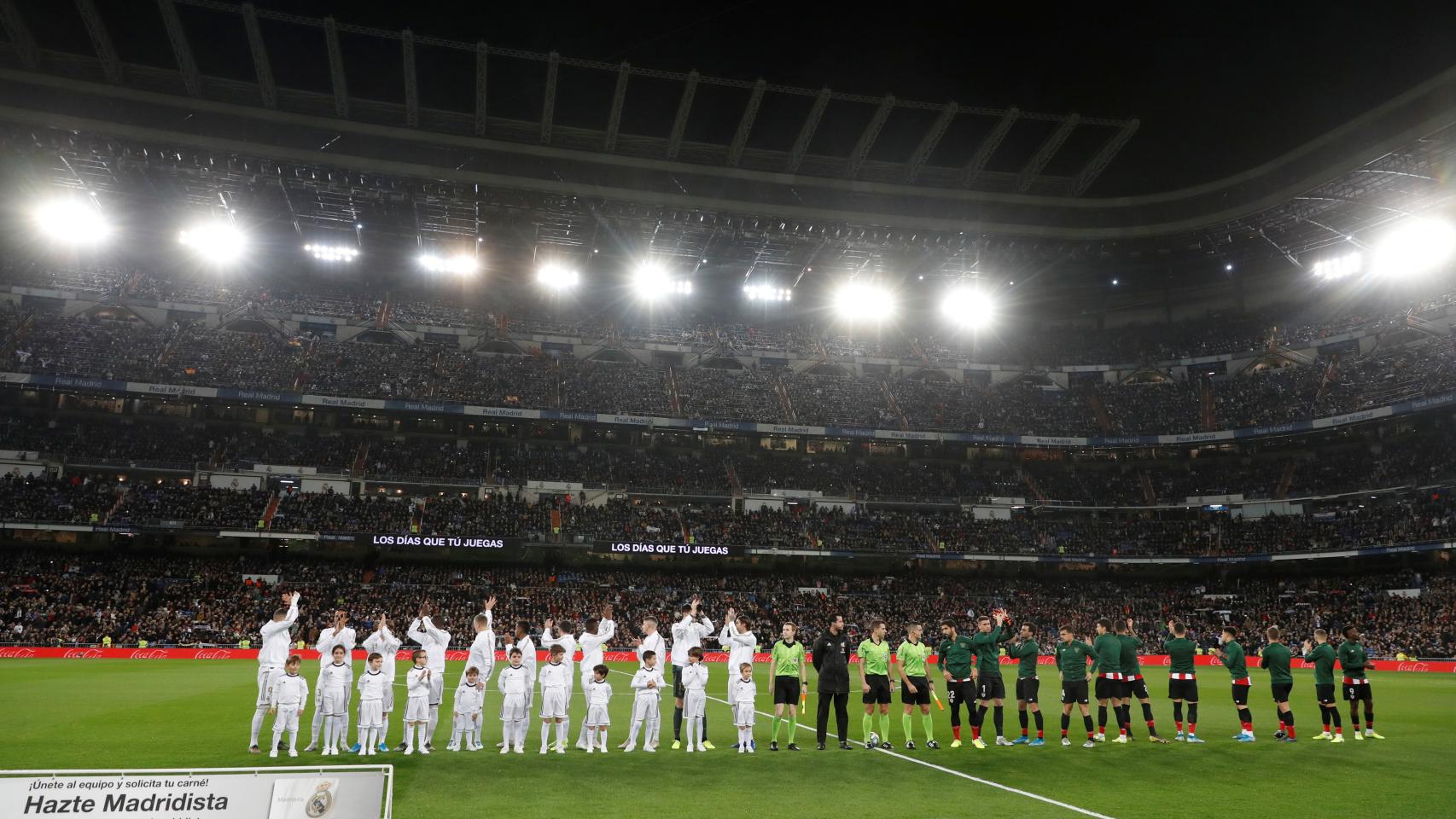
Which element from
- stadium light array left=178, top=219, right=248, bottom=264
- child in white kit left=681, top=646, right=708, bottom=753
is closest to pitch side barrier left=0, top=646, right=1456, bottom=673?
child in white kit left=681, top=646, right=708, bottom=753

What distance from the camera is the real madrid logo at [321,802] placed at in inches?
279

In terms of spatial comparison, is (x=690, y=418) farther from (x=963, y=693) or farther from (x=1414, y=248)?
(x=1414, y=248)

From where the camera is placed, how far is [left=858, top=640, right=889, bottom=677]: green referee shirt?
14.8 meters

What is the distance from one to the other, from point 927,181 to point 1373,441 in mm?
31829

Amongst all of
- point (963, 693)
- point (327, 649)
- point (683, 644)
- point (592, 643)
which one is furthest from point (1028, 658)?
point (327, 649)

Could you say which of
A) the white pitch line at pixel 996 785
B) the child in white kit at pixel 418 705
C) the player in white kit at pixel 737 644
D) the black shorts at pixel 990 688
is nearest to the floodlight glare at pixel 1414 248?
the black shorts at pixel 990 688

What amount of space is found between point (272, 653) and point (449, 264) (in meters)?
52.8

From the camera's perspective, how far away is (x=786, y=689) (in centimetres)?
1480

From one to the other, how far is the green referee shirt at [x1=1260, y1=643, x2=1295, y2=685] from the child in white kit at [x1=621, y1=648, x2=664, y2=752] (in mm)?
11095

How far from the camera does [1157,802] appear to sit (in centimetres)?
1088

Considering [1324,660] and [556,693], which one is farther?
[1324,660]

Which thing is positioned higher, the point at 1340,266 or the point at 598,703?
the point at 1340,266

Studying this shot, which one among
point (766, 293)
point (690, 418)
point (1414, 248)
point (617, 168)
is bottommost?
point (690, 418)

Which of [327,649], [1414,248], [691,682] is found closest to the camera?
[327,649]
